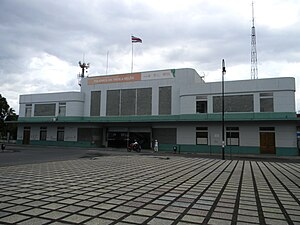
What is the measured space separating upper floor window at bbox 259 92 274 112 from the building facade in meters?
0.11

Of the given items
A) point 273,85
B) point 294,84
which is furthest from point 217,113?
point 294,84

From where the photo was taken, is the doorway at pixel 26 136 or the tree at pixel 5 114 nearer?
the doorway at pixel 26 136

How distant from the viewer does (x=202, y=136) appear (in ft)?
105

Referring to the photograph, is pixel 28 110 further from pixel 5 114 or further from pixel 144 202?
pixel 144 202

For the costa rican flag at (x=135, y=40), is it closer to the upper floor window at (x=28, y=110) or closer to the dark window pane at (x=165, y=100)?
the dark window pane at (x=165, y=100)

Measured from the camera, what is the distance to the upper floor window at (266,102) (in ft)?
96.8

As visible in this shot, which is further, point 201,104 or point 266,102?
point 201,104

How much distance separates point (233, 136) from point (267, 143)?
3.83m

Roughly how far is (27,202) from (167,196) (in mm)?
3610

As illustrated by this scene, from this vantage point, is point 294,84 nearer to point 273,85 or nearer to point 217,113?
point 273,85

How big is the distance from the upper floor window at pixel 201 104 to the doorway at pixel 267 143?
24.8ft

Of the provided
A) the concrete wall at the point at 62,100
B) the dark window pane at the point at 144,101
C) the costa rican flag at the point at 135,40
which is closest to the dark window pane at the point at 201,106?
the dark window pane at the point at 144,101

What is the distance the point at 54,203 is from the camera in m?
6.03

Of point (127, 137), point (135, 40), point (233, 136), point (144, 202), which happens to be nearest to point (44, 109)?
point (127, 137)
